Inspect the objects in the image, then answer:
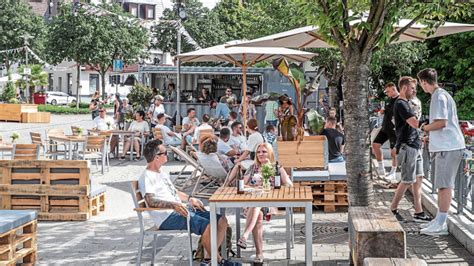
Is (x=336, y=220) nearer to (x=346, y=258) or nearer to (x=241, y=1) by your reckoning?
(x=346, y=258)

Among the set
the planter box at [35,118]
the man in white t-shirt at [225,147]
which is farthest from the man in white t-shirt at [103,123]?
the planter box at [35,118]

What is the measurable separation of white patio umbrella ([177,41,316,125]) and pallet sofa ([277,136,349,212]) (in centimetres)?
482

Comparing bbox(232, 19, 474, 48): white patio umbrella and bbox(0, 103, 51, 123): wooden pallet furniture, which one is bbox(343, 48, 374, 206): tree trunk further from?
bbox(0, 103, 51, 123): wooden pallet furniture

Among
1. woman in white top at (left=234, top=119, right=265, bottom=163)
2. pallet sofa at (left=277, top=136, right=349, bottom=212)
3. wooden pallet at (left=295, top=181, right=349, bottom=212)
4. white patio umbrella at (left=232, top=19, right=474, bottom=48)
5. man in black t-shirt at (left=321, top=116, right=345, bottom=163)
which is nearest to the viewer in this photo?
white patio umbrella at (left=232, top=19, right=474, bottom=48)

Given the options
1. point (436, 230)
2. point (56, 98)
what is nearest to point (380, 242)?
point (436, 230)

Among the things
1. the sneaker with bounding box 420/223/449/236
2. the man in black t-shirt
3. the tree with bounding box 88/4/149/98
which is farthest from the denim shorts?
the tree with bounding box 88/4/149/98

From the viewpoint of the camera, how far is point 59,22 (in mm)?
51781

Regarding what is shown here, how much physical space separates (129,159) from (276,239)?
10663 mm

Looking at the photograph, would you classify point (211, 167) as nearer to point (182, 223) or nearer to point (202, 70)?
point (182, 223)

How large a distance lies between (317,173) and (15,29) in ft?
192

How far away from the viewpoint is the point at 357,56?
23.5 feet

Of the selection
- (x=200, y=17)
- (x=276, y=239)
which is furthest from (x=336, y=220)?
(x=200, y=17)

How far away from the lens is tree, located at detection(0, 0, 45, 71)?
63.9m

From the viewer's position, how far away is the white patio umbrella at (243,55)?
15266mm
